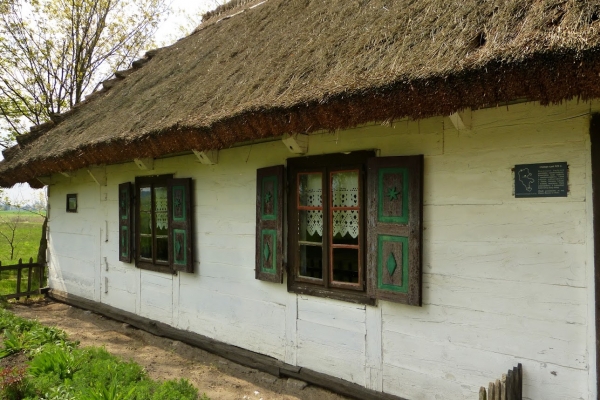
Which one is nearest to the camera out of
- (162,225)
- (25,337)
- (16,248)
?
(25,337)

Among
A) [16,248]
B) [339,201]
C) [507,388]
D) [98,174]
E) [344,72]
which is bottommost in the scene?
[16,248]

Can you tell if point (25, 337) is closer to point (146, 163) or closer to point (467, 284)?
point (146, 163)

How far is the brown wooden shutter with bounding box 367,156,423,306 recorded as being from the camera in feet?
10.5

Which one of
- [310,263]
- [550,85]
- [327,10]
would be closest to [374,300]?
[310,263]

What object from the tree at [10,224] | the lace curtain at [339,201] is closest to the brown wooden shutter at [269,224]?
the lace curtain at [339,201]

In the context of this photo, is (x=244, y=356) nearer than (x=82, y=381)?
No

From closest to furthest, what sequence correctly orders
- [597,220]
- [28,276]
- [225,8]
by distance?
[597,220] → [225,8] → [28,276]

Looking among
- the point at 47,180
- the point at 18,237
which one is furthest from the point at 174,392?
the point at 18,237

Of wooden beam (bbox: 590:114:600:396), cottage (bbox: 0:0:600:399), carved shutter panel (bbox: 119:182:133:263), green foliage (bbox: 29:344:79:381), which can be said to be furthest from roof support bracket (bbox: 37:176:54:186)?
wooden beam (bbox: 590:114:600:396)

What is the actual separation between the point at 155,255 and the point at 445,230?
4034 millimetres

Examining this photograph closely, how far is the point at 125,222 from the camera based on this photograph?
6258 millimetres

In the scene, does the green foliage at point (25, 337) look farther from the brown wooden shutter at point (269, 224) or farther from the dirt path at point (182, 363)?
the brown wooden shutter at point (269, 224)

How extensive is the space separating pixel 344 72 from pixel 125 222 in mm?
4367

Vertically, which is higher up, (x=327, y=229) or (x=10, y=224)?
(x=327, y=229)
